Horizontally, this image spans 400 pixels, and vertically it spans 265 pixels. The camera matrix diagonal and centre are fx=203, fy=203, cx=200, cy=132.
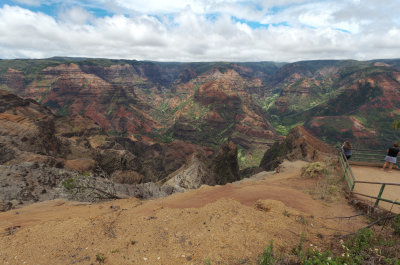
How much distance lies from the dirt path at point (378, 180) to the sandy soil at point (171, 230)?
4.34 ft

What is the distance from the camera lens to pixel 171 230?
752cm

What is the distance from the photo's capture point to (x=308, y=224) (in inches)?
300

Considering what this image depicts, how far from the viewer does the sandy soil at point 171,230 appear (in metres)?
6.07

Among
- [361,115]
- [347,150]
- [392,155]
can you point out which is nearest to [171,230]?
[347,150]

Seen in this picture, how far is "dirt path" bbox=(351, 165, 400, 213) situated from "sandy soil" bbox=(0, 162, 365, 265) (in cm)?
132

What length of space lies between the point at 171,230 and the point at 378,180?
11.6m

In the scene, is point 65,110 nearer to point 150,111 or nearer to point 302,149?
point 150,111

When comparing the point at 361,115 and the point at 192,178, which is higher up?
the point at 192,178

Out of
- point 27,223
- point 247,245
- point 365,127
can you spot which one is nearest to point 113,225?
point 27,223

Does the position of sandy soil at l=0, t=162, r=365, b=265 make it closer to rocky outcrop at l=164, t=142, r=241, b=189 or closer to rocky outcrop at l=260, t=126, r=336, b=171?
rocky outcrop at l=164, t=142, r=241, b=189

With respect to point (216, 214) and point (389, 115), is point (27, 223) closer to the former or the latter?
point (216, 214)

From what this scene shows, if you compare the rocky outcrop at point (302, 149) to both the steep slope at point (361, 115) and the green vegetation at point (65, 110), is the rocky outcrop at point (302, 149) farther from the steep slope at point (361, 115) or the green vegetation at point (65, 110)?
the green vegetation at point (65, 110)

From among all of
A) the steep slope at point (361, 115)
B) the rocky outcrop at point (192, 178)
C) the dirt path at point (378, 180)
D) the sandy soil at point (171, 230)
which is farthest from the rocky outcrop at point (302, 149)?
the steep slope at point (361, 115)

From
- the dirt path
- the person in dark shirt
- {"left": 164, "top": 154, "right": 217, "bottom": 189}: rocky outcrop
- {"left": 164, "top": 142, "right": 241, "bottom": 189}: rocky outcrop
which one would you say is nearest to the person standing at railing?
the dirt path
